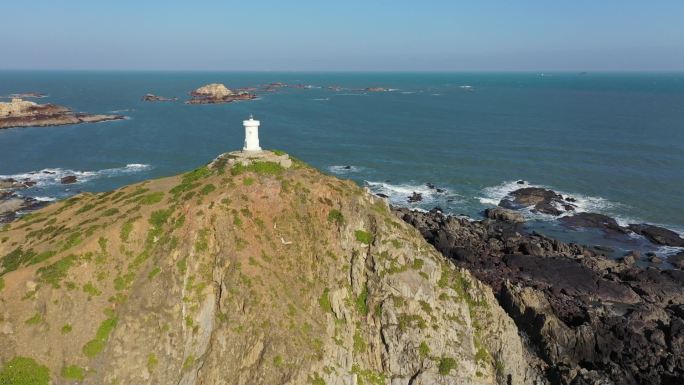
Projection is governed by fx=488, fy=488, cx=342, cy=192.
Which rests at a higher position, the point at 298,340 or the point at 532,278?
the point at 298,340

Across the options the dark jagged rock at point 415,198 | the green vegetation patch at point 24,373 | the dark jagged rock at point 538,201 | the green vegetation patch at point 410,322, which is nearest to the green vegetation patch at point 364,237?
the green vegetation patch at point 410,322

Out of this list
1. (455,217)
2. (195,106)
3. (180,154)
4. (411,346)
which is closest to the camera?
(411,346)

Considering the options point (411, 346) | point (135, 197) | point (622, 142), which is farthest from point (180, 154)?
point (622, 142)

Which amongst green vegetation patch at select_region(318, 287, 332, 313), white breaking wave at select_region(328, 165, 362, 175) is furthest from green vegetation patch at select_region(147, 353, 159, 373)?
white breaking wave at select_region(328, 165, 362, 175)

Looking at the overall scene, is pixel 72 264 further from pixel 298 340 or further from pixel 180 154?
pixel 180 154

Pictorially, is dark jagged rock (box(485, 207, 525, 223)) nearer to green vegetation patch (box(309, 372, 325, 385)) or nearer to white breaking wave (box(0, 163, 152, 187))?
green vegetation patch (box(309, 372, 325, 385))

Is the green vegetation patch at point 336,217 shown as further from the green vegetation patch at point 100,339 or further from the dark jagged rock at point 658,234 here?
the dark jagged rock at point 658,234

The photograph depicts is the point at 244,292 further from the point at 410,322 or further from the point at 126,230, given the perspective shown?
the point at 410,322
